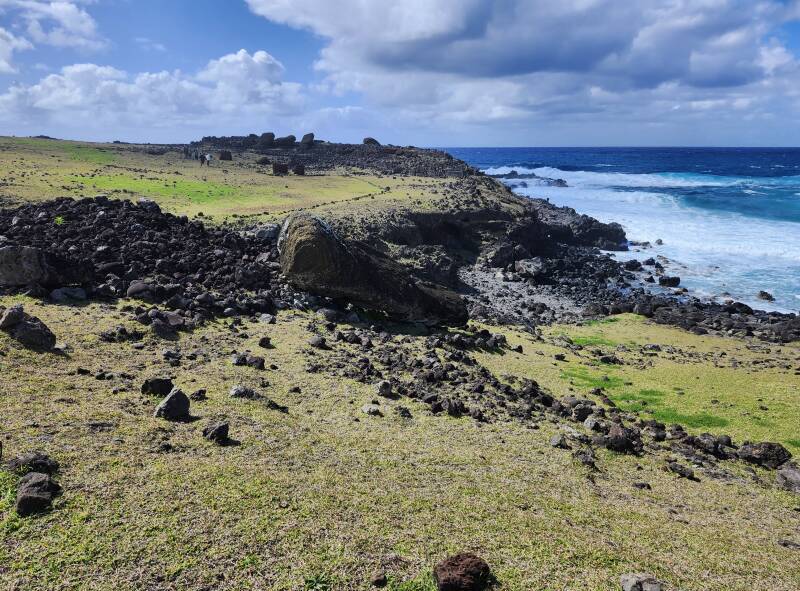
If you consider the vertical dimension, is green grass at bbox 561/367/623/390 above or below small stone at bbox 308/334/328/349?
below

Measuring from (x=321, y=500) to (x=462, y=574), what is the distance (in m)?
2.22

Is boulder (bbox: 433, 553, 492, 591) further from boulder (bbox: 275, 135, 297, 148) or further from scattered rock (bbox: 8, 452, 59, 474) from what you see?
boulder (bbox: 275, 135, 297, 148)

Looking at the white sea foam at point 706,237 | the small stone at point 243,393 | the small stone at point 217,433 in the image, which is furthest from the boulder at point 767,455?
the white sea foam at point 706,237

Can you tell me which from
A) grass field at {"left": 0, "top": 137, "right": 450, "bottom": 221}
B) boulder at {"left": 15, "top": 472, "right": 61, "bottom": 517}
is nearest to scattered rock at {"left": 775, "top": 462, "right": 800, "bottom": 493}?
boulder at {"left": 15, "top": 472, "right": 61, "bottom": 517}

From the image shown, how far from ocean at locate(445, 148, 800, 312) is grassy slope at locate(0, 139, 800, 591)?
26116 mm

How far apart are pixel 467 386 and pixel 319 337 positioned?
14.2 ft

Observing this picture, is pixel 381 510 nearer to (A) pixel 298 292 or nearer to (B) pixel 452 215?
(A) pixel 298 292

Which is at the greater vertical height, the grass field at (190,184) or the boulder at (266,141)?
the boulder at (266,141)

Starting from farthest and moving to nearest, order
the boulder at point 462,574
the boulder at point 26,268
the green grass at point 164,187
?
the green grass at point 164,187, the boulder at point 26,268, the boulder at point 462,574

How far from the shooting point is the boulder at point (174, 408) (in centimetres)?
914

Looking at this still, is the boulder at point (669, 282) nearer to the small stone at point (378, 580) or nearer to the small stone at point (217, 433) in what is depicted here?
the small stone at point (217, 433)

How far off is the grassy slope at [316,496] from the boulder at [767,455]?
603 mm

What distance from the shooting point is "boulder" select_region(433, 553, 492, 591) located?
19.7 feet

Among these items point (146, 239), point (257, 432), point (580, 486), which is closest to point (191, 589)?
point (257, 432)
